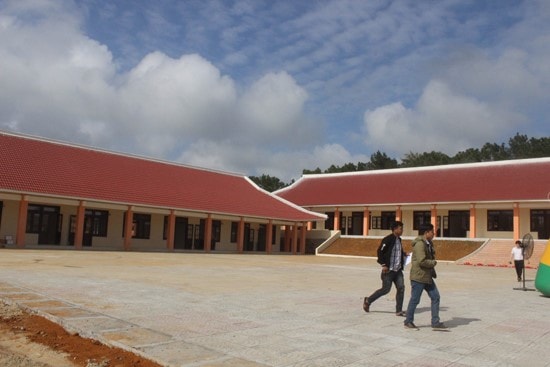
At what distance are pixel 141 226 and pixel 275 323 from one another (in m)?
23.2

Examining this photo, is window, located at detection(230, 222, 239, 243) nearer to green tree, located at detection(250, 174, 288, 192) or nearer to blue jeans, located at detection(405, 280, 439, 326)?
blue jeans, located at detection(405, 280, 439, 326)

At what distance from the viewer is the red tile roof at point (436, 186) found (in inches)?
1175

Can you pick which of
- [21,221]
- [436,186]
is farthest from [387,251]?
[436,186]

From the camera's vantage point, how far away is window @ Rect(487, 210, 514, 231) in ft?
102

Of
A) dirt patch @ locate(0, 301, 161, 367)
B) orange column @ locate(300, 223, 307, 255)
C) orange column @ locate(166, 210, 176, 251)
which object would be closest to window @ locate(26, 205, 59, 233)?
orange column @ locate(166, 210, 176, 251)

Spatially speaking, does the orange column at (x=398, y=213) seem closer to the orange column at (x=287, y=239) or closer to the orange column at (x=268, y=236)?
the orange column at (x=287, y=239)

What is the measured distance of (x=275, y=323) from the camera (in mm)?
6555

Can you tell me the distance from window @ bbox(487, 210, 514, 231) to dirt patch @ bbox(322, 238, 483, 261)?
11.3 feet

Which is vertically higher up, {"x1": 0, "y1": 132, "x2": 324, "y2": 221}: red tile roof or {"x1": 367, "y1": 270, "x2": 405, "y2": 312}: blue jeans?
{"x1": 0, "y1": 132, "x2": 324, "y2": 221}: red tile roof

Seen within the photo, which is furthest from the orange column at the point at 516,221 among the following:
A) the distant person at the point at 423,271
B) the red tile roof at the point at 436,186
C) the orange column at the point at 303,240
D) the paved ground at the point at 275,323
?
the distant person at the point at 423,271

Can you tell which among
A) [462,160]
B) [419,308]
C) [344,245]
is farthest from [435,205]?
[462,160]

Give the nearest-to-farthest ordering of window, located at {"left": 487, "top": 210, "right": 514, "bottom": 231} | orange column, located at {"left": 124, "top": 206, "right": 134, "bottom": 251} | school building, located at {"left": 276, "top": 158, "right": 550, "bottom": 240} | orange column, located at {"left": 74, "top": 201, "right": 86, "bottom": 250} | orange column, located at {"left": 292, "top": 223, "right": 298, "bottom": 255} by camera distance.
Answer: orange column, located at {"left": 74, "top": 201, "right": 86, "bottom": 250} < orange column, located at {"left": 124, "top": 206, "right": 134, "bottom": 251} < school building, located at {"left": 276, "top": 158, "right": 550, "bottom": 240} < window, located at {"left": 487, "top": 210, "right": 514, "bottom": 231} < orange column, located at {"left": 292, "top": 223, "right": 298, "bottom": 255}

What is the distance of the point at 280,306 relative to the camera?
809 centimetres

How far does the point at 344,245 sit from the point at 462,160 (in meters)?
39.5
